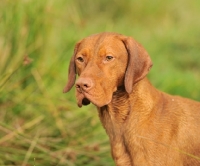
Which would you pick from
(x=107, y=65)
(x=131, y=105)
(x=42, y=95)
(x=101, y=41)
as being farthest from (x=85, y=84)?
(x=42, y=95)

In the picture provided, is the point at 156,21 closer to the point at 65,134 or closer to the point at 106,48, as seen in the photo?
the point at 65,134

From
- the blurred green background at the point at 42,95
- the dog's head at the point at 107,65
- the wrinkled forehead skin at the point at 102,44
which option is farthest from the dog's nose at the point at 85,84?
the blurred green background at the point at 42,95

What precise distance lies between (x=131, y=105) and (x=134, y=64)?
31cm

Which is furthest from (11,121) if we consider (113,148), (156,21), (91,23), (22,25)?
(156,21)

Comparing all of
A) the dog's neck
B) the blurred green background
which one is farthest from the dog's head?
the blurred green background

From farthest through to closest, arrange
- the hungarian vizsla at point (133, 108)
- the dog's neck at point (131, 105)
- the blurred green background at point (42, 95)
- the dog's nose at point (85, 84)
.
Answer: the blurred green background at point (42, 95)
the dog's neck at point (131, 105)
the hungarian vizsla at point (133, 108)
the dog's nose at point (85, 84)

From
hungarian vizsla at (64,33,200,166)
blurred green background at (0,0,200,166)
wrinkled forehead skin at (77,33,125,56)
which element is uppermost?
wrinkled forehead skin at (77,33,125,56)

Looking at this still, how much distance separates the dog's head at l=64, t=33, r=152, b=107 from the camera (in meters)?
3.91

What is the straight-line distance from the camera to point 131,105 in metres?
4.20

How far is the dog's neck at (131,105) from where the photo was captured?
13.7 feet

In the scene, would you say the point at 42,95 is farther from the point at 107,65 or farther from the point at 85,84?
the point at 85,84

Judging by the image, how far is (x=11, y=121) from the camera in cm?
610

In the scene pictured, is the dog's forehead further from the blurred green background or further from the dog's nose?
the blurred green background

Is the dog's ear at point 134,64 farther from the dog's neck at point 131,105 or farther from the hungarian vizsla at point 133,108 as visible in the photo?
the dog's neck at point 131,105
